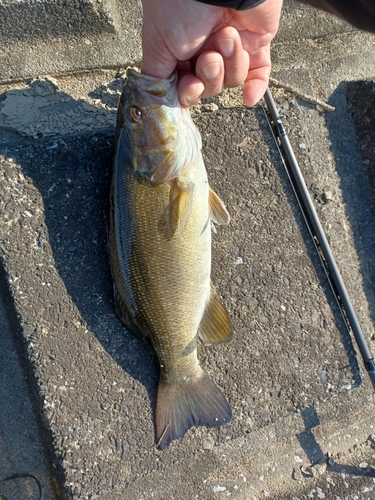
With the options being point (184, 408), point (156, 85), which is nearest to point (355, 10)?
point (156, 85)

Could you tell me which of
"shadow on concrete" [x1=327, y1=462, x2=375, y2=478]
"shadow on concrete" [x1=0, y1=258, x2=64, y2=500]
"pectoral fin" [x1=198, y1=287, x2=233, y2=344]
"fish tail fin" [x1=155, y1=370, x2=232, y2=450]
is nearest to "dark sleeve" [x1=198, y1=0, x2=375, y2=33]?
"pectoral fin" [x1=198, y1=287, x2=233, y2=344]

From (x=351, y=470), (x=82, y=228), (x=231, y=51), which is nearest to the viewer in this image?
(x=231, y=51)

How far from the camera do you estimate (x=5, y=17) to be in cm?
229

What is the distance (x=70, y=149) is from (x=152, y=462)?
1.57m

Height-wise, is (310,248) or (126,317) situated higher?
(310,248)

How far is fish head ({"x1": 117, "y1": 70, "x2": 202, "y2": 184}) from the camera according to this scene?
77.8 inches

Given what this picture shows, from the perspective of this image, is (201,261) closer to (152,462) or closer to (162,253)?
(162,253)

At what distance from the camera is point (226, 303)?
2.31m

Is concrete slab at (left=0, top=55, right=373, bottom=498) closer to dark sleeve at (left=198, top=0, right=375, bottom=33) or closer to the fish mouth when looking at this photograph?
the fish mouth

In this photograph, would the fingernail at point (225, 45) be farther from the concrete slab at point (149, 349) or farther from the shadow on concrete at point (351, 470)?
the shadow on concrete at point (351, 470)

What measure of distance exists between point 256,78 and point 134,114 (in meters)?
0.67

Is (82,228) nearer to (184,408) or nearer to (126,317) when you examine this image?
(126,317)

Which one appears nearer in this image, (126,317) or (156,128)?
(156,128)

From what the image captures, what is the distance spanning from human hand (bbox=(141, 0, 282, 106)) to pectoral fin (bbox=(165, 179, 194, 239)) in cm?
38
